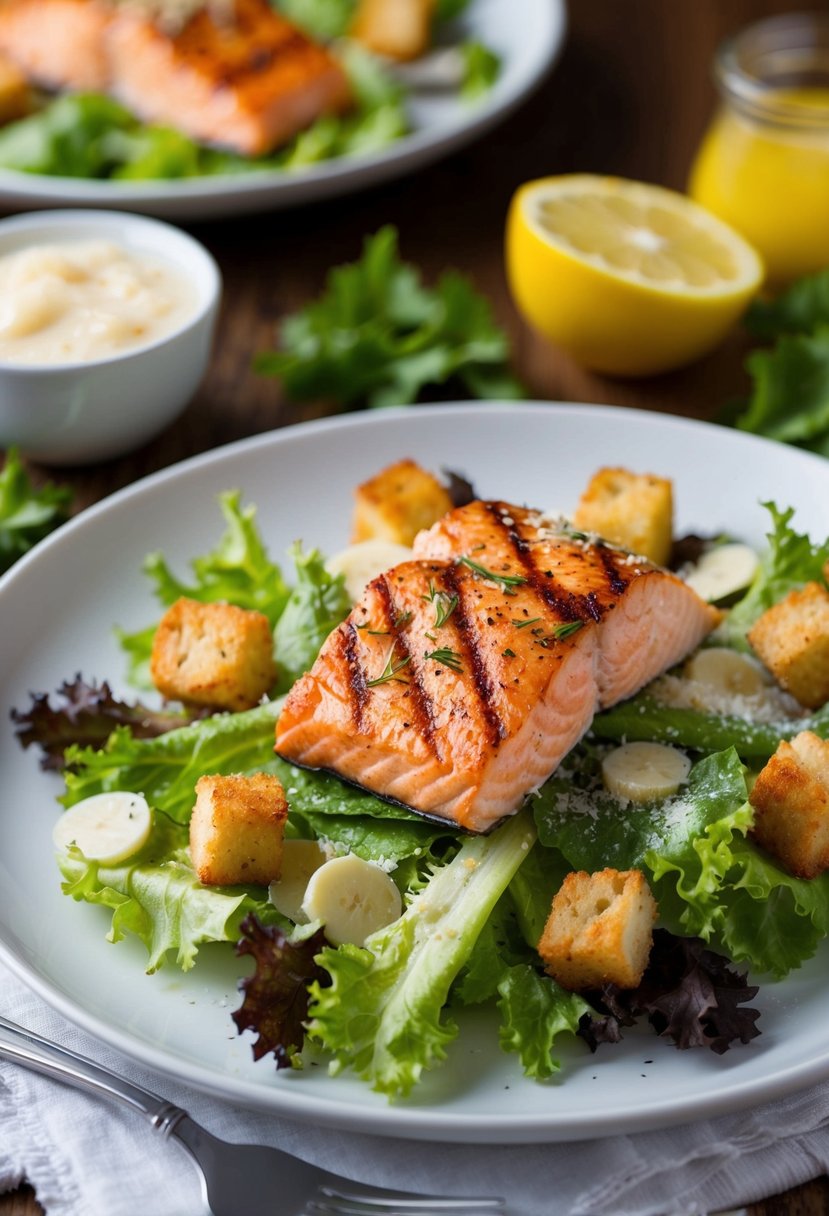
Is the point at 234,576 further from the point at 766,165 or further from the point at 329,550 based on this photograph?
the point at 766,165

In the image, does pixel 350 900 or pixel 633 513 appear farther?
pixel 633 513

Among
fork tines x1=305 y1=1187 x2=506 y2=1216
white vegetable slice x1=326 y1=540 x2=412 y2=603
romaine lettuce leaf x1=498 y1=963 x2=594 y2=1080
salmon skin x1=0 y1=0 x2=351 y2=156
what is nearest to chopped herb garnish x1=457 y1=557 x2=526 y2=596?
white vegetable slice x1=326 y1=540 x2=412 y2=603

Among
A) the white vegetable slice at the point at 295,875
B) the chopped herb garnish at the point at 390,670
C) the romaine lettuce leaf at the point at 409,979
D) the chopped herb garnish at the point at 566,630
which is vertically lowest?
the white vegetable slice at the point at 295,875

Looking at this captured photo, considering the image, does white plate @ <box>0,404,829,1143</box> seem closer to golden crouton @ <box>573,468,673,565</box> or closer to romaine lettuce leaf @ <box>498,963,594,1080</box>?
romaine lettuce leaf @ <box>498,963,594,1080</box>

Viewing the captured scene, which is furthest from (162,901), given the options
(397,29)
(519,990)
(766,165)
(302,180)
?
(397,29)

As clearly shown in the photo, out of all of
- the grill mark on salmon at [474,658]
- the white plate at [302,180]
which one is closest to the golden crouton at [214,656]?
the grill mark on salmon at [474,658]

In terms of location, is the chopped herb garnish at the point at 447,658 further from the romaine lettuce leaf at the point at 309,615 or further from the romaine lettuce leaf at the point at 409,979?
the romaine lettuce leaf at the point at 309,615
